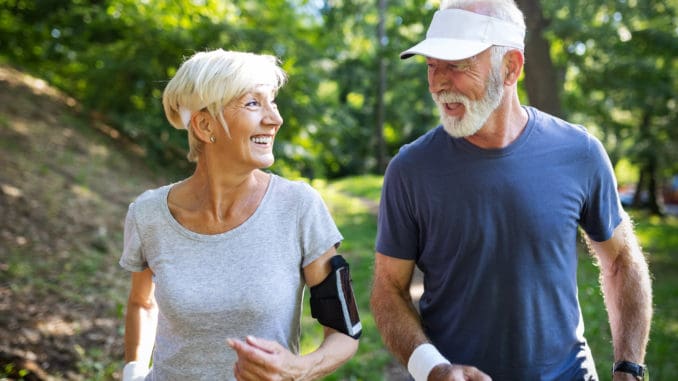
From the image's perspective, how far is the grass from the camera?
551cm

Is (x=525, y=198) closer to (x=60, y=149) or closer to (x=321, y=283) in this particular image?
(x=321, y=283)

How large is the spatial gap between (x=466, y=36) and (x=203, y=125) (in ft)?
3.35

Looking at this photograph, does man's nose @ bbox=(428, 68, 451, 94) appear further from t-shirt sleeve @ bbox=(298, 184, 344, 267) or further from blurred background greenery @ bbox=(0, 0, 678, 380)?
blurred background greenery @ bbox=(0, 0, 678, 380)

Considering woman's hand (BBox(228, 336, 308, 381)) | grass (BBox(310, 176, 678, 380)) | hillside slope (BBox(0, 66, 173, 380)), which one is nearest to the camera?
woman's hand (BBox(228, 336, 308, 381))

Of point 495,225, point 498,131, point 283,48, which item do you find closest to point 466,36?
point 498,131

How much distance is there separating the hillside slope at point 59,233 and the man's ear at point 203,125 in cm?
283

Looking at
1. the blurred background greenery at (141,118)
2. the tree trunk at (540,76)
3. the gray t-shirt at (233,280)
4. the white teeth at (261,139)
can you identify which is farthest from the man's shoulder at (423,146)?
the tree trunk at (540,76)

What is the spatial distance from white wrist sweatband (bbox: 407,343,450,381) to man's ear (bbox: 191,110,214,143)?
1086 mm

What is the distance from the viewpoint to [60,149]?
9531 mm

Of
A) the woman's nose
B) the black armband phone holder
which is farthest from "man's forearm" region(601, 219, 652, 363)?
the woman's nose

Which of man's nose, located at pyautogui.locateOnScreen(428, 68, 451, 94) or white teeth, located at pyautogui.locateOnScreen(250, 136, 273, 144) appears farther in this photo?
man's nose, located at pyautogui.locateOnScreen(428, 68, 451, 94)

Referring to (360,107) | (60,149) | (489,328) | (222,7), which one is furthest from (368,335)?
(360,107)

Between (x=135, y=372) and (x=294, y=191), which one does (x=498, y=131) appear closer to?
(x=294, y=191)

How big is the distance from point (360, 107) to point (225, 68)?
32252 mm
